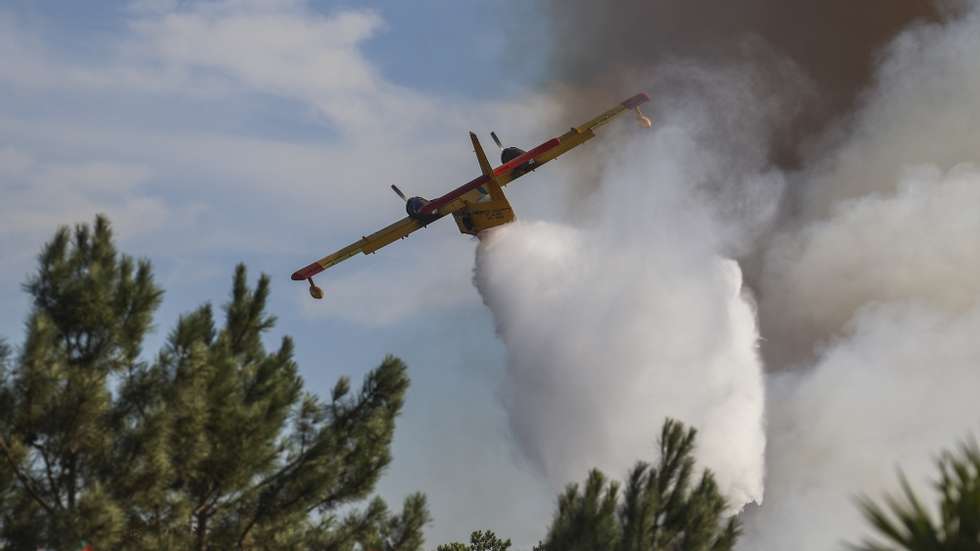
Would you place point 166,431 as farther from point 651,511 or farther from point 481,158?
point 481,158

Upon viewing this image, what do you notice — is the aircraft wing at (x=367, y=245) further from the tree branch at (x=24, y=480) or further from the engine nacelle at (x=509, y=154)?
the tree branch at (x=24, y=480)

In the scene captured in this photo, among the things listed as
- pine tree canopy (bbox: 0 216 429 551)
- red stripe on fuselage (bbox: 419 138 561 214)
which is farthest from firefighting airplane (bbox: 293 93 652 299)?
pine tree canopy (bbox: 0 216 429 551)

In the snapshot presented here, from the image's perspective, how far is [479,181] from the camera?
65.8 meters

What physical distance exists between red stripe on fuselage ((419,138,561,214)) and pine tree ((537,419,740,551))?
153ft

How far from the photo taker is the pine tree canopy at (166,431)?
2002 cm

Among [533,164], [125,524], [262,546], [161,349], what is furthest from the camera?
[533,164]

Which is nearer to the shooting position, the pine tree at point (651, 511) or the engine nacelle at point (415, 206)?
the pine tree at point (651, 511)

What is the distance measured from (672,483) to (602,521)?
1.79m

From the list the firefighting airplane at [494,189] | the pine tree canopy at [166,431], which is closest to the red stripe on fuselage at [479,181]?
the firefighting airplane at [494,189]

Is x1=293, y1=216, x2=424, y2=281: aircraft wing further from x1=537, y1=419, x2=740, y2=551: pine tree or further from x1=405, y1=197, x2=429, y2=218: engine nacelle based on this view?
x1=537, y1=419, x2=740, y2=551: pine tree

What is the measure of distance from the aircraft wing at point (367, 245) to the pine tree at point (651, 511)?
52.8 m

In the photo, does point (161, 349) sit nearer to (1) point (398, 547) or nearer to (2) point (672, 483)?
(1) point (398, 547)

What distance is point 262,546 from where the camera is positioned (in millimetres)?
22938

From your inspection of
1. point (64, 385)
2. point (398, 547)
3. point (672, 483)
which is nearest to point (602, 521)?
point (672, 483)
